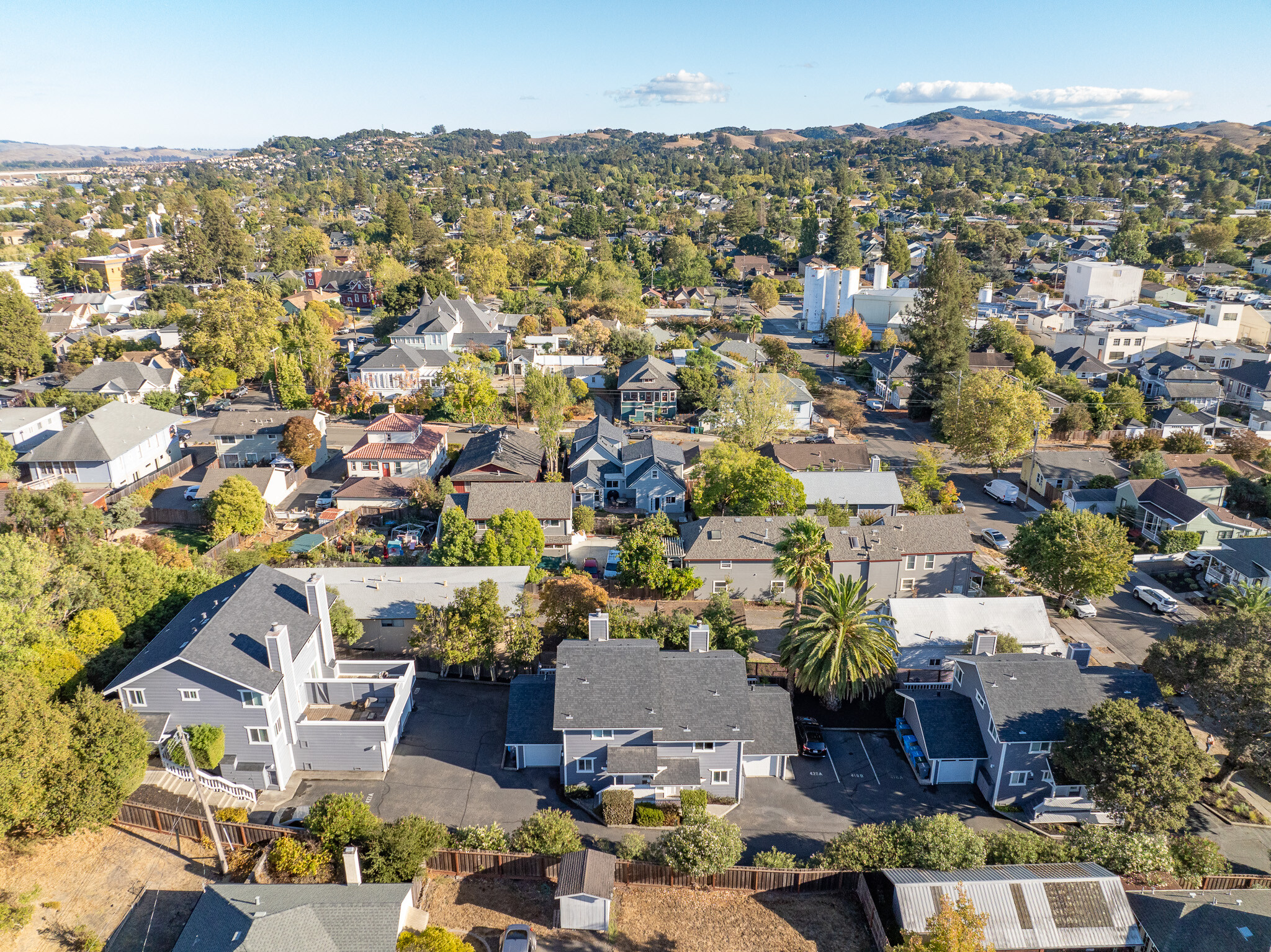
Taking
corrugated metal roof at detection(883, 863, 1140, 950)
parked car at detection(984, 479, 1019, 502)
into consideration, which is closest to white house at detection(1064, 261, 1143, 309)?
parked car at detection(984, 479, 1019, 502)

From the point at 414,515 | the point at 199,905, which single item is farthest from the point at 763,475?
the point at 199,905

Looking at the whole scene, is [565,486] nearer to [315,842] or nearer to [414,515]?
[414,515]

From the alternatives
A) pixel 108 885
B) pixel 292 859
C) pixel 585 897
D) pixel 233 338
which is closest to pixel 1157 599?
pixel 585 897

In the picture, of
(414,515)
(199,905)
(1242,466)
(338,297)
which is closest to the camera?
(199,905)

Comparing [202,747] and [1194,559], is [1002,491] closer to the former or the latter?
[1194,559]

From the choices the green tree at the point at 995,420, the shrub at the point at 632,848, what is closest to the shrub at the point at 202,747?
the shrub at the point at 632,848

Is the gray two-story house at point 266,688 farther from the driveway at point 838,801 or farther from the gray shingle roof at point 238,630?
the driveway at point 838,801
